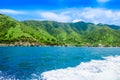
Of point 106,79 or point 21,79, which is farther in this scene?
point 21,79

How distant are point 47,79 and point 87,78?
707cm

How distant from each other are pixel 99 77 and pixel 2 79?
17.1 m

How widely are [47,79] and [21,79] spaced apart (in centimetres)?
533

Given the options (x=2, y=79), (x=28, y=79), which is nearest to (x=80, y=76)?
(x=28, y=79)

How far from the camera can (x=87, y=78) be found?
45.8m

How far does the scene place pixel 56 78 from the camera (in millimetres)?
47312

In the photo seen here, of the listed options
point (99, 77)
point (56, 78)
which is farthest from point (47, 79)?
point (99, 77)

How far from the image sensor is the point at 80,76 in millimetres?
48188

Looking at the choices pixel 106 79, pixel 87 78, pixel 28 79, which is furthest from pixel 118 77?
pixel 28 79

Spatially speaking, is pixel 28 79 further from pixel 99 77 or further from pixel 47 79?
pixel 99 77

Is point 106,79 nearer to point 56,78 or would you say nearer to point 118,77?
point 118,77

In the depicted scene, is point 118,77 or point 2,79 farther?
point 2,79

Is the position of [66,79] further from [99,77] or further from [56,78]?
[99,77]

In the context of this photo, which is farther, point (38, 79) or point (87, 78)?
point (38, 79)
